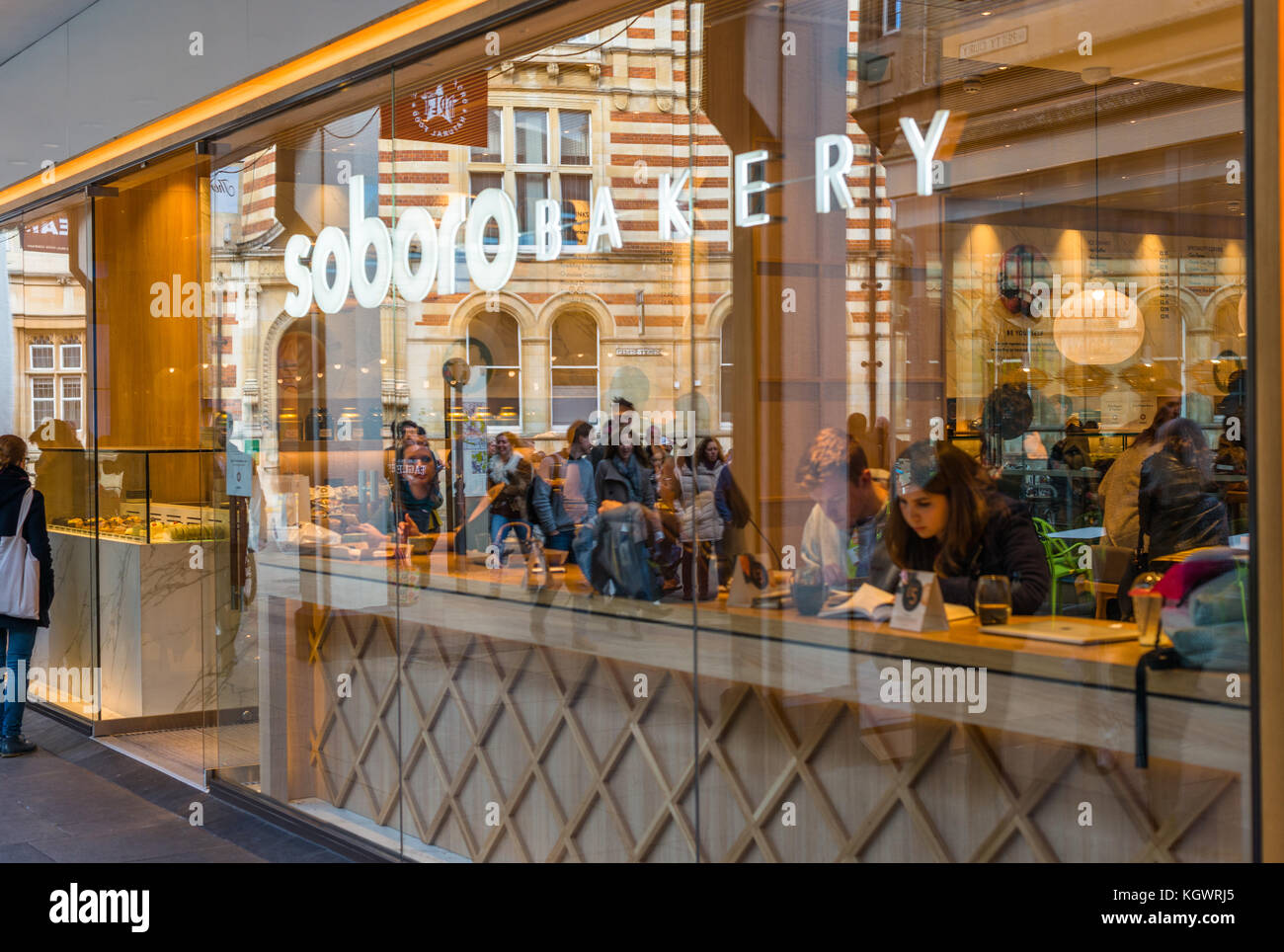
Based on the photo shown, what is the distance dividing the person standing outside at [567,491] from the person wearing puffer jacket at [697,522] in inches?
17.5

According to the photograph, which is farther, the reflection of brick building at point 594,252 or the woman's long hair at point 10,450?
the woman's long hair at point 10,450

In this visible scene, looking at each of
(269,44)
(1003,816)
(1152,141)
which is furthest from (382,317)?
(1152,141)

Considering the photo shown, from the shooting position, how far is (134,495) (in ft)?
23.3

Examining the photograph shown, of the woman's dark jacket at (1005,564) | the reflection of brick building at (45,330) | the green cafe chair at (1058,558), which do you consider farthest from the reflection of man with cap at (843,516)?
the reflection of brick building at (45,330)

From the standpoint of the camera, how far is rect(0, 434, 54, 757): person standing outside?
21.4 ft

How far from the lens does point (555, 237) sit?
162 inches

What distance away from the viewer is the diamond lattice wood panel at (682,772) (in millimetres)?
2719

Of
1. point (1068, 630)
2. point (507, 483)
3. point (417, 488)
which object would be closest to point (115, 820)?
point (417, 488)

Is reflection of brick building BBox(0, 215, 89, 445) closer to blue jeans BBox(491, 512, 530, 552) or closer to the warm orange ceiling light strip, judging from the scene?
the warm orange ceiling light strip

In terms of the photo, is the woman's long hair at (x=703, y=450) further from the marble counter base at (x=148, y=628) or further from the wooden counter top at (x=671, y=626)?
the marble counter base at (x=148, y=628)

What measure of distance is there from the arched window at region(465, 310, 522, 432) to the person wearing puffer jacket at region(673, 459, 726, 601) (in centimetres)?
72

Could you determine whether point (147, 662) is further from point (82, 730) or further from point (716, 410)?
point (716, 410)

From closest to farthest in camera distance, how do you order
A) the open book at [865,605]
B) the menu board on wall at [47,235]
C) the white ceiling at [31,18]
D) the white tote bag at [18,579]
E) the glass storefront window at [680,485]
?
the glass storefront window at [680,485] → the open book at [865,605] → the white ceiling at [31,18] → the white tote bag at [18,579] → the menu board on wall at [47,235]

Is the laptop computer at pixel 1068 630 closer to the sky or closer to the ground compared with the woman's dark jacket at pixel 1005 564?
closer to the ground
